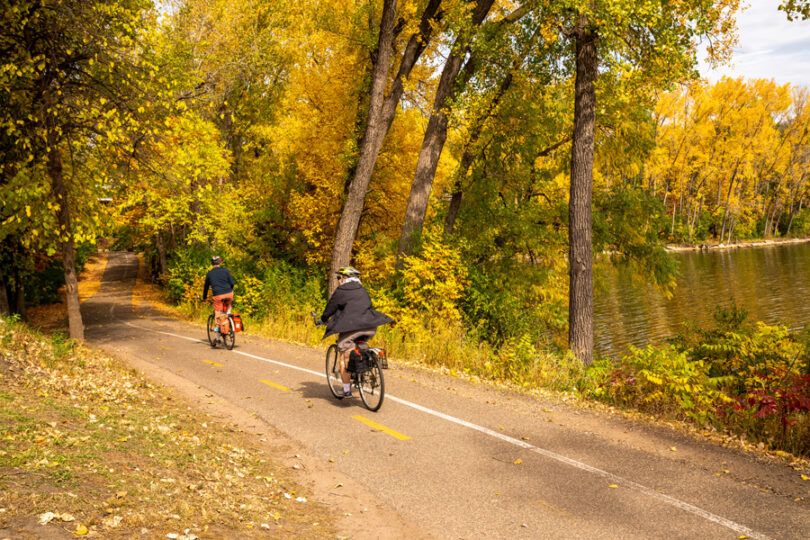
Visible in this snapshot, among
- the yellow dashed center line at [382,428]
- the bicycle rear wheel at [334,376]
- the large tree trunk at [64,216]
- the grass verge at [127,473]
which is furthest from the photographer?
the large tree trunk at [64,216]

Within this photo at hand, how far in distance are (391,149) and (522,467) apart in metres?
16.3

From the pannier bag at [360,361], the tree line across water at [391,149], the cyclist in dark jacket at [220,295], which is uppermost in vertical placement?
the tree line across water at [391,149]

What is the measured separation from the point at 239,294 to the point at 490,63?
13.5 metres

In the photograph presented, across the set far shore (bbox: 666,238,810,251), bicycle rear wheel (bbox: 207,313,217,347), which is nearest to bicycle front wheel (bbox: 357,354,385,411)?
bicycle rear wheel (bbox: 207,313,217,347)

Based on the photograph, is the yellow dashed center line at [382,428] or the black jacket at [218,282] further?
the black jacket at [218,282]

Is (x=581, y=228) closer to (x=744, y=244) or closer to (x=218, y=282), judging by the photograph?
(x=218, y=282)

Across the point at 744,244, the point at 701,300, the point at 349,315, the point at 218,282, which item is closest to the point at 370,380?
the point at 349,315

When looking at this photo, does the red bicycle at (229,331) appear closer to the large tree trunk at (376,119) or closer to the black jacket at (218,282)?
the black jacket at (218,282)

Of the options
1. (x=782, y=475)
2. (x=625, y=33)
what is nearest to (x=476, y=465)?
(x=782, y=475)

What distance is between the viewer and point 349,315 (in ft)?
26.3

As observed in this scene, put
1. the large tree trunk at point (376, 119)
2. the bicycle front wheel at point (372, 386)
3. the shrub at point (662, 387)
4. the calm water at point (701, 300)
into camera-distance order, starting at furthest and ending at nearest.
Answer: the calm water at point (701, 300) < the large tree trunk at point (376, 119) < the bicycle front wheel at point (372, 386) < the shrub at point (662, 387)

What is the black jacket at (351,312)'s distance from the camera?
8.02 m

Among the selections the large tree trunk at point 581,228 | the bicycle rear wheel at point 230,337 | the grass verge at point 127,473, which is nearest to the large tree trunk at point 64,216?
the bicycle rear wheel at point 230,337

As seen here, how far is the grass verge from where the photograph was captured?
4.01 metres
